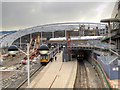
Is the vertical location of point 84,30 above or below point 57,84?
above

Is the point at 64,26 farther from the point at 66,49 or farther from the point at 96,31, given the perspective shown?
the point at 66,49

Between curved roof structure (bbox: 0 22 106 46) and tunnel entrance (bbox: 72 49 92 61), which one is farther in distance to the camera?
curved roof structure (bbox: 0 22 106 46)

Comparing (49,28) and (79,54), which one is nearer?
(79,54)

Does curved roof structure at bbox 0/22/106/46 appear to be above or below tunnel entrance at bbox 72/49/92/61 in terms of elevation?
above

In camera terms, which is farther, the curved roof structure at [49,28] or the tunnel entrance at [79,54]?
the curved roof structure at [49,28]

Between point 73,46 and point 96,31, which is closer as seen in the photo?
point 73,46

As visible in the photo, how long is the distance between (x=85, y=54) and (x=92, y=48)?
9111mm

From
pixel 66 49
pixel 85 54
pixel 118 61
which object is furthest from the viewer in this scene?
pixel 85 54

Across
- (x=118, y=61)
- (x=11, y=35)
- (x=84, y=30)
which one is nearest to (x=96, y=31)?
(x=84, y=30)

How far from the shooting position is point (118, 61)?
25.1 metres

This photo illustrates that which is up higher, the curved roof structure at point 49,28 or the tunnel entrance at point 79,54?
the curved roof structure at point 49,28

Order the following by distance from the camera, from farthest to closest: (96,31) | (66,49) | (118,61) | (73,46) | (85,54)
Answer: (96,31)
(85,54)
(73,46)
(66,49)
(118,61)

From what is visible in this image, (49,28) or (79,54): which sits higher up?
(49,28)

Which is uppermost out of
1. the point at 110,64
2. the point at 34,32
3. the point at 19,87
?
the point at 34,32
